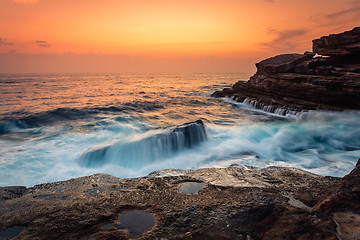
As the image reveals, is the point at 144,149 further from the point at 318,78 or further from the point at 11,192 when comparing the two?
the point at 318,78

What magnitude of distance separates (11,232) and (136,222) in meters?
1.68

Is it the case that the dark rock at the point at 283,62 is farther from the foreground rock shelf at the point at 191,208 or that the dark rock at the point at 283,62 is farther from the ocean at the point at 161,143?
the foreground rock shelf at the point at 191,208

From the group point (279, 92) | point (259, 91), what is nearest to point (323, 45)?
point (279, 92)

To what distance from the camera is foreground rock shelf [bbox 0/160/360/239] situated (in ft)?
7.50

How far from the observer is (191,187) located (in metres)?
3.88

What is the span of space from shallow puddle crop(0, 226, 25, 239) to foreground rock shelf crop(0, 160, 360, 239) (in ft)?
0.14

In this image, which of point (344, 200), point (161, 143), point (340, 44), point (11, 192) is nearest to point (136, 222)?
point (344, 200)

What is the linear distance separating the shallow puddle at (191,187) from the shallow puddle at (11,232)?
8.06 ft

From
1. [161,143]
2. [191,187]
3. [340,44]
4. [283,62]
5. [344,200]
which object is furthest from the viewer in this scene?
[283,62]

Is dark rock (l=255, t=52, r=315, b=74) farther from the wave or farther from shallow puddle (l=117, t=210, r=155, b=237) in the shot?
shallow puddle (l=117, t=210, r=155, b=237)

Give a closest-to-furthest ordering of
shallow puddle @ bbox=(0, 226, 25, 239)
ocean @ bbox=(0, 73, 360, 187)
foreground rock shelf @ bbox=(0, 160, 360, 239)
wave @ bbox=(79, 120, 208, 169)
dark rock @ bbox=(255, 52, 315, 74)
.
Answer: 1. foreground rock shelf @ bbox=(0, 160, 360, 239)
2. shallow puddle @ bbox=(0, 226, 25, 239)
3. ocean @ bbox=(0, 73, 360, 187)
4. wave @ bbox=(79, 120, 208, 169)
5. dark rock @ bbox=(255, 52, 315, 74)

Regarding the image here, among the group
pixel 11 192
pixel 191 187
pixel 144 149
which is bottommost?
pixel 144 149

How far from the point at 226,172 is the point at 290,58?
19903 mm

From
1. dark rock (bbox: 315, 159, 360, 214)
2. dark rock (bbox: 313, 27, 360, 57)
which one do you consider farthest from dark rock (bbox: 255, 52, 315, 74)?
dark rock (bbox: 315, 159, 360, 214)
